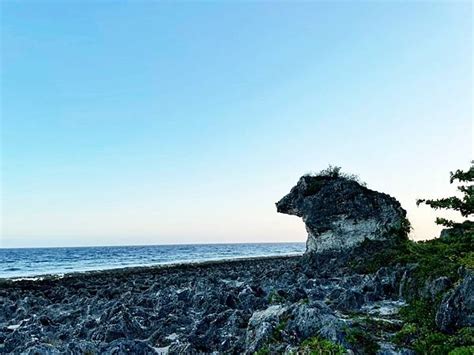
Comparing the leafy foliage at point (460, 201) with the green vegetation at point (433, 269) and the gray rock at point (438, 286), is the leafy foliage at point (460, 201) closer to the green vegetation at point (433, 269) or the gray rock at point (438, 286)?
the green vegetation at point (433, 269)

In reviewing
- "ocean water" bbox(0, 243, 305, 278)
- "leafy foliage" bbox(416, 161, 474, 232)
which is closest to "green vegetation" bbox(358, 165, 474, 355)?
"leafy foliage" bbox(416, 161, 474, 232)

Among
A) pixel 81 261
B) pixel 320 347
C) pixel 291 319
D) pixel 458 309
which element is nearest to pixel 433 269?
pixel 458 309

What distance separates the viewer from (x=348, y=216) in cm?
3462

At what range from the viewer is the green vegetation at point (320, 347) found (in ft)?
29.0

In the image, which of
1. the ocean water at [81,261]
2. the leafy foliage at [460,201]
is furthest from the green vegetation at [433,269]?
the ocean water at [81,261]

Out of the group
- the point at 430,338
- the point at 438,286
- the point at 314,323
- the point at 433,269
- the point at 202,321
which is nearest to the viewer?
the point at 314,323

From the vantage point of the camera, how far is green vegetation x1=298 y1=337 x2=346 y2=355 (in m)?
8.85

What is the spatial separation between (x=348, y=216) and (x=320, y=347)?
26.6 metres

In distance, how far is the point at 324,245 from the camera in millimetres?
35750

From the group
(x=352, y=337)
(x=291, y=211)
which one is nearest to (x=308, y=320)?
(x=352, y=337)

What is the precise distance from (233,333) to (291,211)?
26.6 meters

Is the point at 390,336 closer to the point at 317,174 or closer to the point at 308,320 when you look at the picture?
the point at 308,320

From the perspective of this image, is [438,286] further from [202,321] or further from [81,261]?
[81,261]

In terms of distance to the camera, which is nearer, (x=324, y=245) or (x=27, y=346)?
(x=27, y=346)
